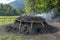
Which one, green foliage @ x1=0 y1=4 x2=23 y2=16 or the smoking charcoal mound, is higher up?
A: green foliage @ x1=0 y1=4 x2=23 y2=16

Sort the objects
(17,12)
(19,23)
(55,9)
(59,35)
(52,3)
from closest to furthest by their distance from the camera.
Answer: (59,35) → (19,23) → (52,3) → (55,9) → (17,12)

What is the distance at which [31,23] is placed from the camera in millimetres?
7762

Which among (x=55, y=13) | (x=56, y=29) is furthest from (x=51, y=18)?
(x=56, y=29)

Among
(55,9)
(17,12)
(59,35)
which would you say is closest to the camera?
(59,35)

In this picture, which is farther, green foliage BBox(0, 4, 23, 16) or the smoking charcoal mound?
green foliage BBox(0, 4, 23, 16)

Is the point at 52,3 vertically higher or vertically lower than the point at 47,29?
higher

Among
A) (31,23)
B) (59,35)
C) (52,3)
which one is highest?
(52,3)

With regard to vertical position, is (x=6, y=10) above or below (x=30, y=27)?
above

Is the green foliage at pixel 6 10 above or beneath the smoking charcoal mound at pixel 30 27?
above

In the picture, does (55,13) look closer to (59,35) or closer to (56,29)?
(56,29)

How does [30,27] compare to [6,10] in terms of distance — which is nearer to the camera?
[30,27]

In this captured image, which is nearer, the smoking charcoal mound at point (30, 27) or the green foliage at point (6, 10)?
the smoking charcoal mound at point (30, 27)

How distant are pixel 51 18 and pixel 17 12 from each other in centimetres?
392

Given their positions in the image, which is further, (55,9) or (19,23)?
(55,9)
